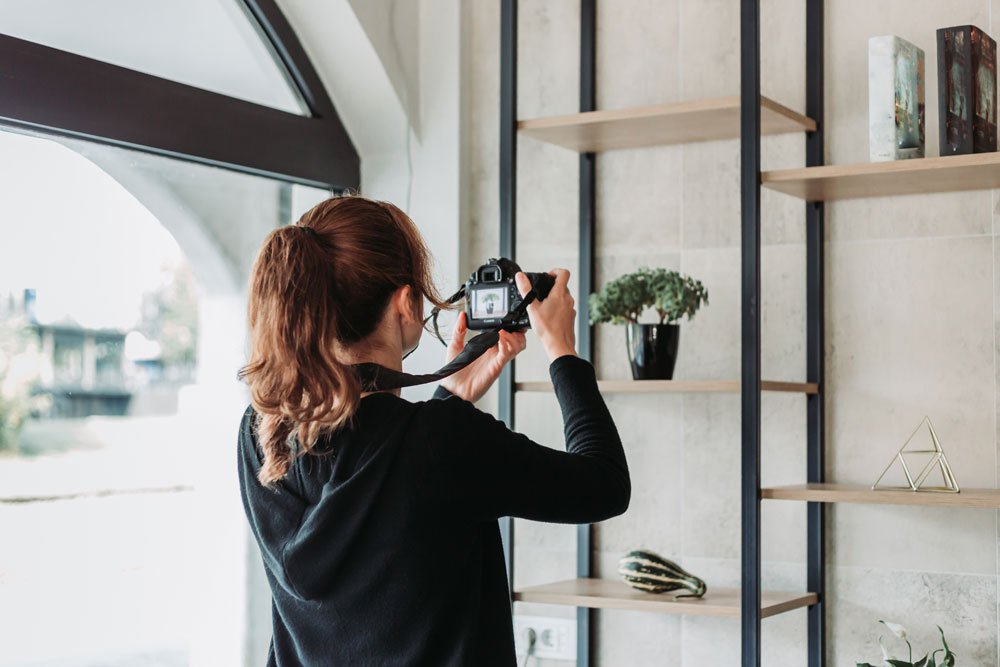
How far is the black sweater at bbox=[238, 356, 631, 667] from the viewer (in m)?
1.10

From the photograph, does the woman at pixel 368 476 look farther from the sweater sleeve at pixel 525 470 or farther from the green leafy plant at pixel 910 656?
the green leafy plant at pixel 910 656

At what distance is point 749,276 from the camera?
1750 mm

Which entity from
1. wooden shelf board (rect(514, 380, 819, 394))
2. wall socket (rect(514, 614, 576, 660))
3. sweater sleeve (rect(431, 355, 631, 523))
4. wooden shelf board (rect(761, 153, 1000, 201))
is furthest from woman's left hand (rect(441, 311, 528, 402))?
wall socket (rect(514, 614, 576, 660))

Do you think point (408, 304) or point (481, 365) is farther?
point (481, 365)

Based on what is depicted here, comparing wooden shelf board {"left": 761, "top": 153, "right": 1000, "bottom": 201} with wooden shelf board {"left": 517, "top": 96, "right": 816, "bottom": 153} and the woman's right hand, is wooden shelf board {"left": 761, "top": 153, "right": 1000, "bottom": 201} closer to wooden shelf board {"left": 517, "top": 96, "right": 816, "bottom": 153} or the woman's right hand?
wooden shelf board {"left": 517, "top": 96, "right": 816, "bottom": 153}

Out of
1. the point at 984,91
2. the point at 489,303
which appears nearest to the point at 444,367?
the point at 489,303

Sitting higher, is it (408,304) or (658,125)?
(658,125)

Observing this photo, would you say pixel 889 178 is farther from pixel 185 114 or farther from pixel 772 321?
pixel 185 114

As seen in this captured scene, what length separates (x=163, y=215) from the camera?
200 centimetres

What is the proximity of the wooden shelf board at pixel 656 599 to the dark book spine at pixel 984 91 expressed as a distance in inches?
29.8

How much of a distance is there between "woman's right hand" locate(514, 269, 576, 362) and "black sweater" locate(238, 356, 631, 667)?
0.19 m

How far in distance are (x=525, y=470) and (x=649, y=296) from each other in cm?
86

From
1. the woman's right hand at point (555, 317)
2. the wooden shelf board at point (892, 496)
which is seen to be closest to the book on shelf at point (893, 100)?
the wooden shelf board at point (892, 496)

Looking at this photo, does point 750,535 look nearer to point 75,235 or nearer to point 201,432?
point 201,432
